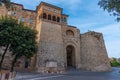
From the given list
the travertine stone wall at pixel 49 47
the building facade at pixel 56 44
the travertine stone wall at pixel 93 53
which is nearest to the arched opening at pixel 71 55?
the building facade at pixel 56 44

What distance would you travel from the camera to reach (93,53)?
2600 cm

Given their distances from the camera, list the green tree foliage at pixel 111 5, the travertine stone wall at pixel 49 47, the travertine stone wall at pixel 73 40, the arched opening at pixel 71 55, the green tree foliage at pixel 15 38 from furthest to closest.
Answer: the arched opening at pixel 71 55 → the travertine stone wall at pixel 73 40 → the travertine stone wall at pixel 49 47 → the green tree foliage at pixel 15 38 → the green tree foliage at pixel 111 5

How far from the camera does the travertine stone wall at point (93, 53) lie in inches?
993

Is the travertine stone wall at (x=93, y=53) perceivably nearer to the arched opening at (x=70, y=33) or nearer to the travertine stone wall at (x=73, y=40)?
the travertine stone wall at (x=73, y=40)

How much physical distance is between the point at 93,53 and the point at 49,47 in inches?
413

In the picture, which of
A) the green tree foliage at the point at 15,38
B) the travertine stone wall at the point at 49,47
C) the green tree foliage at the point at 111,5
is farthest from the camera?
the travertine stone wall at the point at 49,47

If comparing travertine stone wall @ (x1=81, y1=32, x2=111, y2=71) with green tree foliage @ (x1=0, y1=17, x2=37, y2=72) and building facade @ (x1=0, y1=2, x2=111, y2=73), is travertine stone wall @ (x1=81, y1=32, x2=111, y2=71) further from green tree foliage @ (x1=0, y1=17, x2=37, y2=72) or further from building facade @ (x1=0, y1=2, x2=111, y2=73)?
green tree foliage @ (x1=0, y1=17, x2=37, y2=72)

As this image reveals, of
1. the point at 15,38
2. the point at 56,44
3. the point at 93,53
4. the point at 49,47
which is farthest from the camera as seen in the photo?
the point at 93,53

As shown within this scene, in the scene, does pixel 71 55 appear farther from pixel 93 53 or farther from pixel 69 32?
pixel 69 32

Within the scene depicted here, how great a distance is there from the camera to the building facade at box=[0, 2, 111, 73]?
20.8 meters

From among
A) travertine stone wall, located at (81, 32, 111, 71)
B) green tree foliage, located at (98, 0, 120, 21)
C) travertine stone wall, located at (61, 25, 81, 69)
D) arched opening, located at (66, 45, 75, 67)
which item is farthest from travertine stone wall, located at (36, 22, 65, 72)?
green tree foliage, located at (98, 0, 120, 21)

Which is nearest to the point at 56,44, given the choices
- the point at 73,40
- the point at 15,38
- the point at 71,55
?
the point at 73,40

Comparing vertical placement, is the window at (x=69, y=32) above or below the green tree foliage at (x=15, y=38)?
above

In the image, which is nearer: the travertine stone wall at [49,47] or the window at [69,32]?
the travertine stone wall at [49,47]
